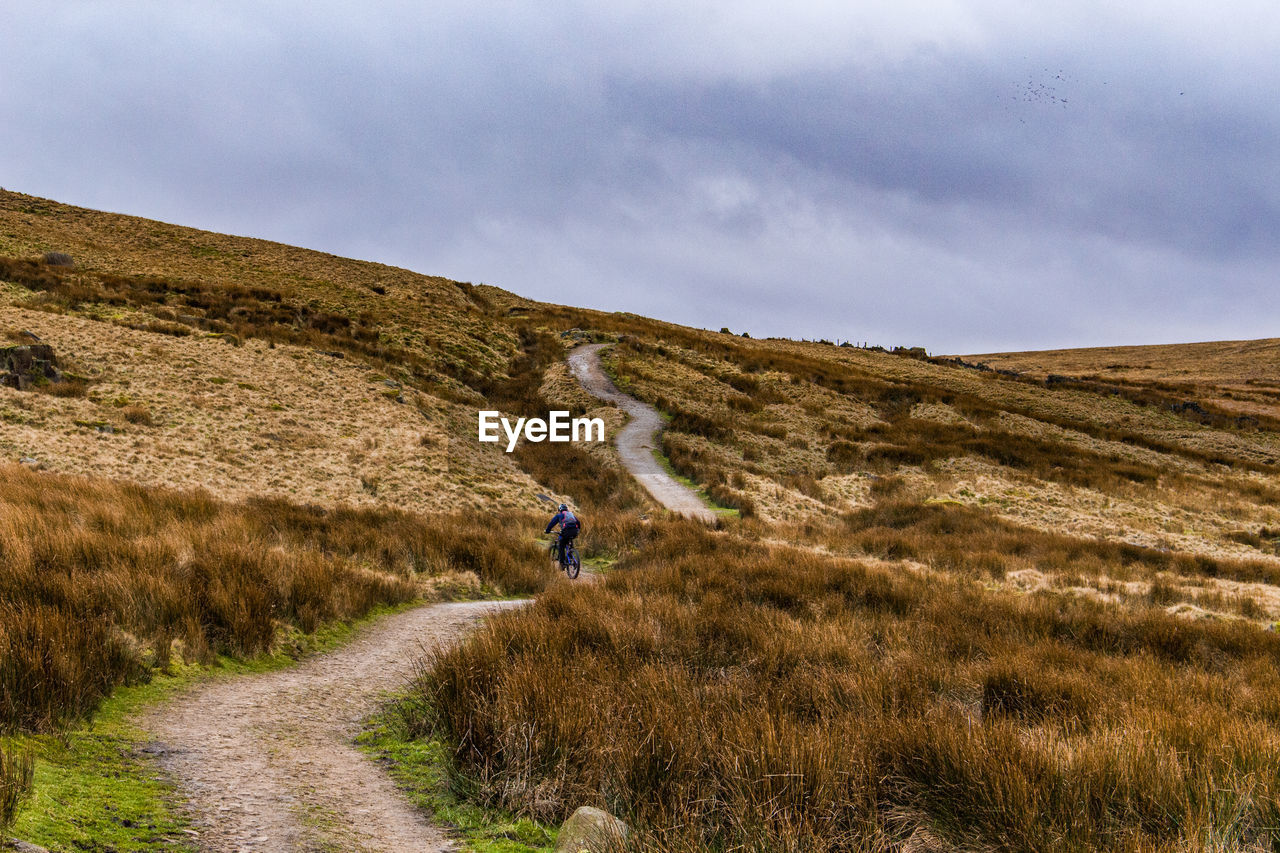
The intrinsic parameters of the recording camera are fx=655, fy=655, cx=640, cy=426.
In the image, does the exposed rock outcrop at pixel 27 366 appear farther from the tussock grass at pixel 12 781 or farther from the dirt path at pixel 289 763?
the tussock grass at pixel 12 781

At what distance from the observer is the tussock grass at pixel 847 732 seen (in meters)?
3.44

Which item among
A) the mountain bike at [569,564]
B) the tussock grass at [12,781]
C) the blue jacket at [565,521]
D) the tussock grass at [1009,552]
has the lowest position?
the mountain bike at [569,564]

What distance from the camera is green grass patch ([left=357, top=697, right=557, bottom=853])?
150 inches

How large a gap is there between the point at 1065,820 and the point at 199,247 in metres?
64.1

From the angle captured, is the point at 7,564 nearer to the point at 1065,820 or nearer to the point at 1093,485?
the point at 1065,820

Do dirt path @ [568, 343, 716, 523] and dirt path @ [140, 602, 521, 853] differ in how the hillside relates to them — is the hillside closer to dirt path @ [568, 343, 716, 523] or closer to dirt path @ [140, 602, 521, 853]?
dirt path @ [140, 602, 521, 853]

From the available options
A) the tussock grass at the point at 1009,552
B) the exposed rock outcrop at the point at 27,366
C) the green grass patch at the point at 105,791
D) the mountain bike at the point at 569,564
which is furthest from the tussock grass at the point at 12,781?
the exposed rock outcrop at the point at 27,366

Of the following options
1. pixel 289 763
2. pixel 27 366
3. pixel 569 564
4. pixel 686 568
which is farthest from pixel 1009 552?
pixel 27 366

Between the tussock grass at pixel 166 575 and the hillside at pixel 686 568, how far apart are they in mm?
48

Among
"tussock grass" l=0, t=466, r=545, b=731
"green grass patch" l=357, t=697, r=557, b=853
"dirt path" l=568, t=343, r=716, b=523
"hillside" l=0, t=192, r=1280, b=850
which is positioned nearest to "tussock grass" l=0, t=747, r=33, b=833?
"tussock grass" l=0, t=466, r=545, b=731

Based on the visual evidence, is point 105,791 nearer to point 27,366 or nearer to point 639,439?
point 27,366

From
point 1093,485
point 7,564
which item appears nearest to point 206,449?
point 7,564

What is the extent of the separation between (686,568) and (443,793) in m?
8.76

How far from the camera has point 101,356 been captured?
75.5 ft
